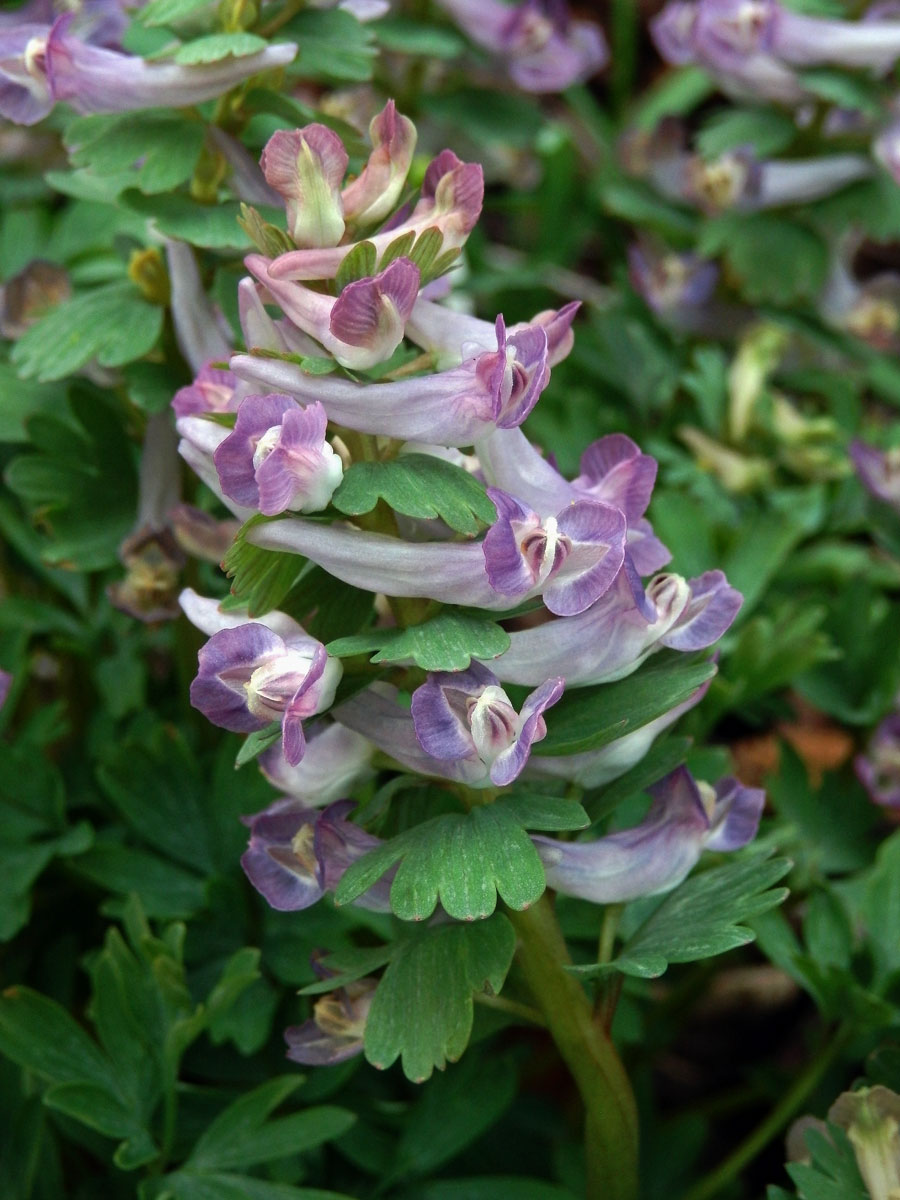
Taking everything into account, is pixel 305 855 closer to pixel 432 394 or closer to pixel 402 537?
pixel 402 537

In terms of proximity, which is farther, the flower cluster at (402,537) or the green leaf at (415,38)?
the green leaf at (415,38)

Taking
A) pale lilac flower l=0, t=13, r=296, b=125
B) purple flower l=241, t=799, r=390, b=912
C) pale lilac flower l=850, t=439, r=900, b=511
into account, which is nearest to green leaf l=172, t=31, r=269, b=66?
pale lilac flower l=0, t=13, r=296, b=125

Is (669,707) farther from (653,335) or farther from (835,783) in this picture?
(653,335)

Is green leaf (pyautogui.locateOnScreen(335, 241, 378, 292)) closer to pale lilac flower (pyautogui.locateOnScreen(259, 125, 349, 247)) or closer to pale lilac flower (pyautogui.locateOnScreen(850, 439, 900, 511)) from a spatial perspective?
pale lilac flower (pyautogui.locateOnScreen(259, 125, 349, 247))

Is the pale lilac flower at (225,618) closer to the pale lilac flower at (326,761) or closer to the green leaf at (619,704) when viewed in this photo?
the pale lilac flower at (326,761)

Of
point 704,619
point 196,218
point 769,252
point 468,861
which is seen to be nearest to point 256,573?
point 468,861

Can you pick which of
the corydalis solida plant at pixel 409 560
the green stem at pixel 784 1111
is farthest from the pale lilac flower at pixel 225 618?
the green stem at pixel 784 1111
